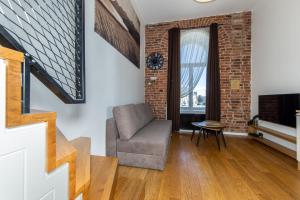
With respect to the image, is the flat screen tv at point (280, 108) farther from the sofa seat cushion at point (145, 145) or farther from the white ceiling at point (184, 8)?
the white ceiling at point (184, 8)

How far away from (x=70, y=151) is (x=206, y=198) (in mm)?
1448

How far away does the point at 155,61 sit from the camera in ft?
15.3

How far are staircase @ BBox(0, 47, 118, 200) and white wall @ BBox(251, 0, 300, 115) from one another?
328 cm

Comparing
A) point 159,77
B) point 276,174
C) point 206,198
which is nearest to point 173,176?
point 206,198

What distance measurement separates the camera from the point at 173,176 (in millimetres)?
1942

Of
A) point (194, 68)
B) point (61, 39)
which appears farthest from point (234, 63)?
point (61, 39)

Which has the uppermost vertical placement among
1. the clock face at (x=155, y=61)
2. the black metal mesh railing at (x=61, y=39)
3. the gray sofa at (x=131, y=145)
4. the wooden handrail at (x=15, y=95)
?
the clock face at (x=155, y=61)

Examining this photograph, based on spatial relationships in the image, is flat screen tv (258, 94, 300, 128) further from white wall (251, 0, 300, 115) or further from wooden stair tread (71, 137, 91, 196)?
wooden stair tread (71, 137, 91, 196)

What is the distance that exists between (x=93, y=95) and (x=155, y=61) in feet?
10.4

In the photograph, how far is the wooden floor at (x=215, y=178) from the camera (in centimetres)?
158

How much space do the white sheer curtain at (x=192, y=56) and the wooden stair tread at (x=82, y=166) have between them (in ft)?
11.6

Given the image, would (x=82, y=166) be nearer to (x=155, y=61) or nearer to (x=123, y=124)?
(x=123, y=124)

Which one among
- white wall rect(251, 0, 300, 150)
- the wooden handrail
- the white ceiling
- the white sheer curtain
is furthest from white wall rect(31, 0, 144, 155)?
white wall rect(251, 0, 300, 150)

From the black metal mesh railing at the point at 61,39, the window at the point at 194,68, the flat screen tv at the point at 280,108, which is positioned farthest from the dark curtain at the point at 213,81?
the black metal mesh railing at the point at 61,39
